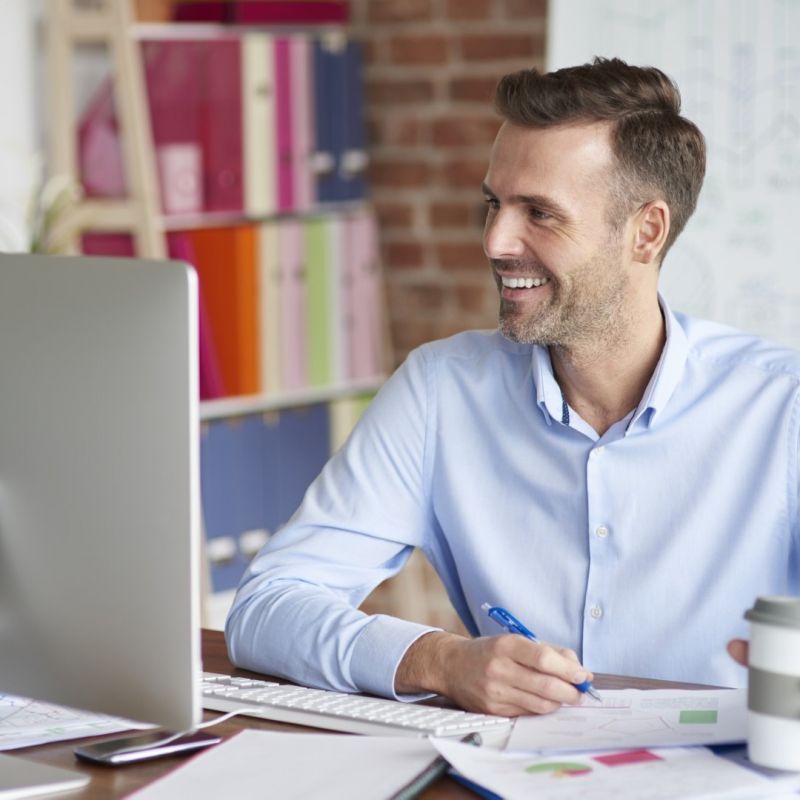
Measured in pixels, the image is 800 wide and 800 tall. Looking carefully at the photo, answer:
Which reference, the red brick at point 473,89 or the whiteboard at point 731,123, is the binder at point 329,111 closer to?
the red brick at point 473,89

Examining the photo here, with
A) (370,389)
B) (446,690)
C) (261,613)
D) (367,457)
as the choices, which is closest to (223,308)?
(370,389)

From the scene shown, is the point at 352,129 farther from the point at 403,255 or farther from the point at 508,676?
the point at 508,676

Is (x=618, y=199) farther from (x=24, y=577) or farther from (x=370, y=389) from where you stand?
(x=370, y=389)

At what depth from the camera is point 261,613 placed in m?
1.63

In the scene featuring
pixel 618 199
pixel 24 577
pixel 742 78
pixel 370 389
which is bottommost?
pixel 370 389

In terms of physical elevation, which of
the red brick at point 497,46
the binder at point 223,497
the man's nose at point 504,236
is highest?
the red brick at point 497,46

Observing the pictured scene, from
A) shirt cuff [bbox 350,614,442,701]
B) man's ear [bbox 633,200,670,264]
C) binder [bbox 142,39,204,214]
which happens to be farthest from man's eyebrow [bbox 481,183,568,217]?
binder [bbox 142,39,204,214]

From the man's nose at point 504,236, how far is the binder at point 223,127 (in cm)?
156

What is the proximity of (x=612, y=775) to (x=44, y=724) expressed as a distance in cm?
56

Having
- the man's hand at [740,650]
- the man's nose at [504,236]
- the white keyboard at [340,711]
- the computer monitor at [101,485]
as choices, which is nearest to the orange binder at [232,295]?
the man's nose at [504,236]

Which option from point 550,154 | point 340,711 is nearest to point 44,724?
point 340,711

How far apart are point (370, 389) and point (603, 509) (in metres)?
1.96

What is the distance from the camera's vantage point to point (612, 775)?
1189 millimetres

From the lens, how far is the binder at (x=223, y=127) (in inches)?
128
